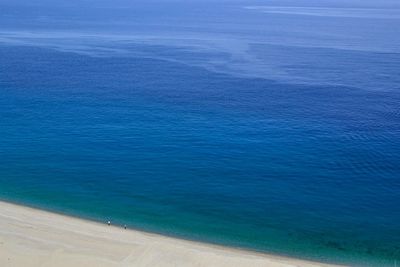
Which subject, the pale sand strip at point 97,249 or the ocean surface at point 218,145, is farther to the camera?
the ocean surface at point 218,145

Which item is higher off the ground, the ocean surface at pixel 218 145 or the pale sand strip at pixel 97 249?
the ocean surface at pixel 218 145

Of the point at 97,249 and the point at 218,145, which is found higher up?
the point at 218,145

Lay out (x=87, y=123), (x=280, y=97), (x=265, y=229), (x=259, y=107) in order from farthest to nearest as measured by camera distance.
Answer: (x=280, y=97) < (x=259, y=107) < (x=87, y=123) < (x=265, y=229)

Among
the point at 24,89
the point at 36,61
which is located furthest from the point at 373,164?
the point at 36,61

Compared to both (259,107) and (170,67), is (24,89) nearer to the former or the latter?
(170,67)
